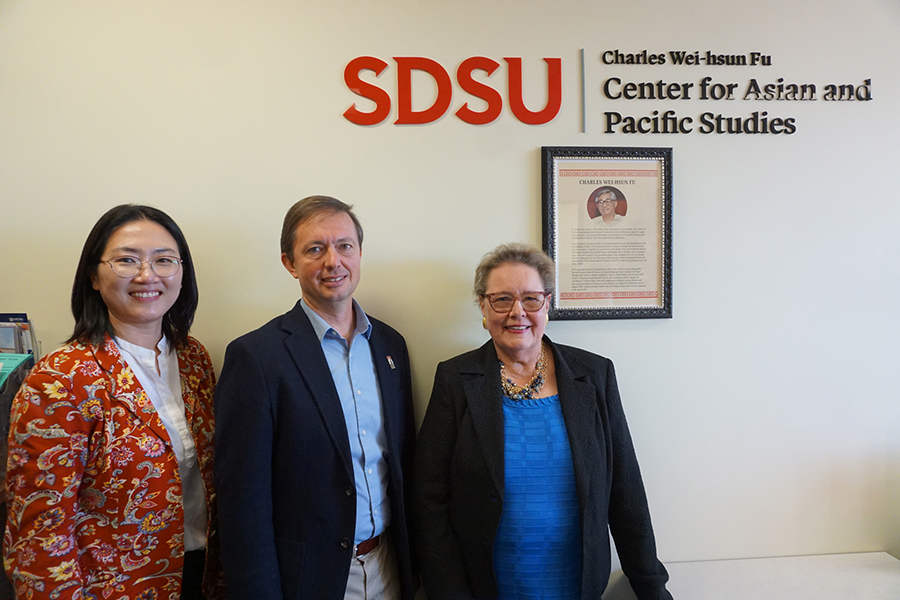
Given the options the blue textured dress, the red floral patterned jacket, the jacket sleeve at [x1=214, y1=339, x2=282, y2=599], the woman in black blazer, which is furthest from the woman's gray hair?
the red floral patterned jacket

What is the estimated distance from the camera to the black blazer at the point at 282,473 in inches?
53.4

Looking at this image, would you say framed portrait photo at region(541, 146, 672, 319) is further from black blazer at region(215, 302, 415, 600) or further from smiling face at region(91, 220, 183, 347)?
smiling face at region(91, 220, 183, 347)

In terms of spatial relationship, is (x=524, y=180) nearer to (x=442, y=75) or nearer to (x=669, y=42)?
(x=442, y=75)

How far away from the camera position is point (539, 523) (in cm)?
152

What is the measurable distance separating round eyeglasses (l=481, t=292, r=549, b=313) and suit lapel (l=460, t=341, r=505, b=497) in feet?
0.58

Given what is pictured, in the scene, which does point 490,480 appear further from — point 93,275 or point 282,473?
point 93,275

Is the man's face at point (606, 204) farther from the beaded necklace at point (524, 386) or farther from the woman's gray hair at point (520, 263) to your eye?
the beaded necklace at point (524, 386)

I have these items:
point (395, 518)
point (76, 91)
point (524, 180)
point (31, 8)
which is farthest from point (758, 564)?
point (31, 8)

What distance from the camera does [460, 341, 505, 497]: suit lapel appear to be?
150cm

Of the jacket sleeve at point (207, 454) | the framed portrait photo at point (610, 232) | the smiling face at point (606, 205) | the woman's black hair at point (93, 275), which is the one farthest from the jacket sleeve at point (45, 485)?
the smiling face at point (606, 205)

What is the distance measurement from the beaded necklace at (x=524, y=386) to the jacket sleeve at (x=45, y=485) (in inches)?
49.4

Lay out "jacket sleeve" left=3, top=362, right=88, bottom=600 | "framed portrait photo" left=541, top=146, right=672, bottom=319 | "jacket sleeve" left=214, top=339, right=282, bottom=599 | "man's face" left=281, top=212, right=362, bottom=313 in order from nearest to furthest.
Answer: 1. "jacket sleeve" left=3, top=362, right=88, bottom=600
2. "jacket sleeve" left=214, top=339, right=282, bottom=599
3. "man's face" left=281, top=212, right=362, bottom=313
4. "framed portrait photo" left=541, top=146, right=672, bottom=319

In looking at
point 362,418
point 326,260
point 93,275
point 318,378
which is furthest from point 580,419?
point 93,275

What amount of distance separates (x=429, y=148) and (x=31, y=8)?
1609mm
